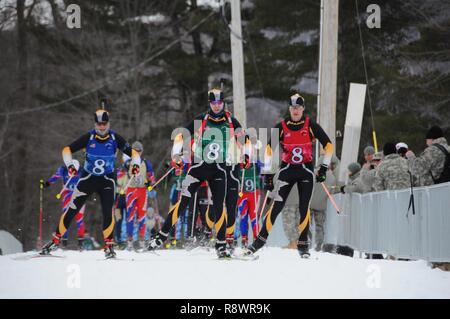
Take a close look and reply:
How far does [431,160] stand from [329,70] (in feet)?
33.7

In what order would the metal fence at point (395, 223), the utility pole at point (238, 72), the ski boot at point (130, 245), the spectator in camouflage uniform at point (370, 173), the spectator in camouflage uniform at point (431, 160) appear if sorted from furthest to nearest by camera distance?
the utility pole at point (238, 72), the ski boot at point (130, 245), the spectator in camouflage uniform at point (370, 173), the spectator in camouflage uniform at point (431, 160), the metal fence at point (395, 223)

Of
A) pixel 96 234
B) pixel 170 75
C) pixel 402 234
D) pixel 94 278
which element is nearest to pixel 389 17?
pixel 170 75

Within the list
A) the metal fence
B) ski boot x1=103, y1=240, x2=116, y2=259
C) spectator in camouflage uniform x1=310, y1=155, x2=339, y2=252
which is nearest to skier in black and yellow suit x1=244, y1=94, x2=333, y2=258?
the metal fence

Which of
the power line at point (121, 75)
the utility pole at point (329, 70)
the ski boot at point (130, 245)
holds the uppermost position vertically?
the power line at point (121, 75)

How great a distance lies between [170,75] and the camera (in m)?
43.5

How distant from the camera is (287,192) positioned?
46.8 feet

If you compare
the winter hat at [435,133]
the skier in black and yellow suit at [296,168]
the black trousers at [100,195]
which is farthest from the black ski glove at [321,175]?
the black trousers at [100,195]

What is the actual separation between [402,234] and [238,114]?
13.5 m

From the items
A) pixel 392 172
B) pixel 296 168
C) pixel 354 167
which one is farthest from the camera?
pixel 354 167

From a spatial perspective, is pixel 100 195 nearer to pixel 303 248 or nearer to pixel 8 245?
pixel 303 248

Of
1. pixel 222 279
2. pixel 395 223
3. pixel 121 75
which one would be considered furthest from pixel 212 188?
pixel 121 75

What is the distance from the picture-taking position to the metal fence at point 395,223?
39.2ft

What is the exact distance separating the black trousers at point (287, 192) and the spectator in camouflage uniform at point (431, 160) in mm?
1763

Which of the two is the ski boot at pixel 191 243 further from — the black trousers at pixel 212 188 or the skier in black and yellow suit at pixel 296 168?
the skier in black and yellow suit at pixel 296 168
